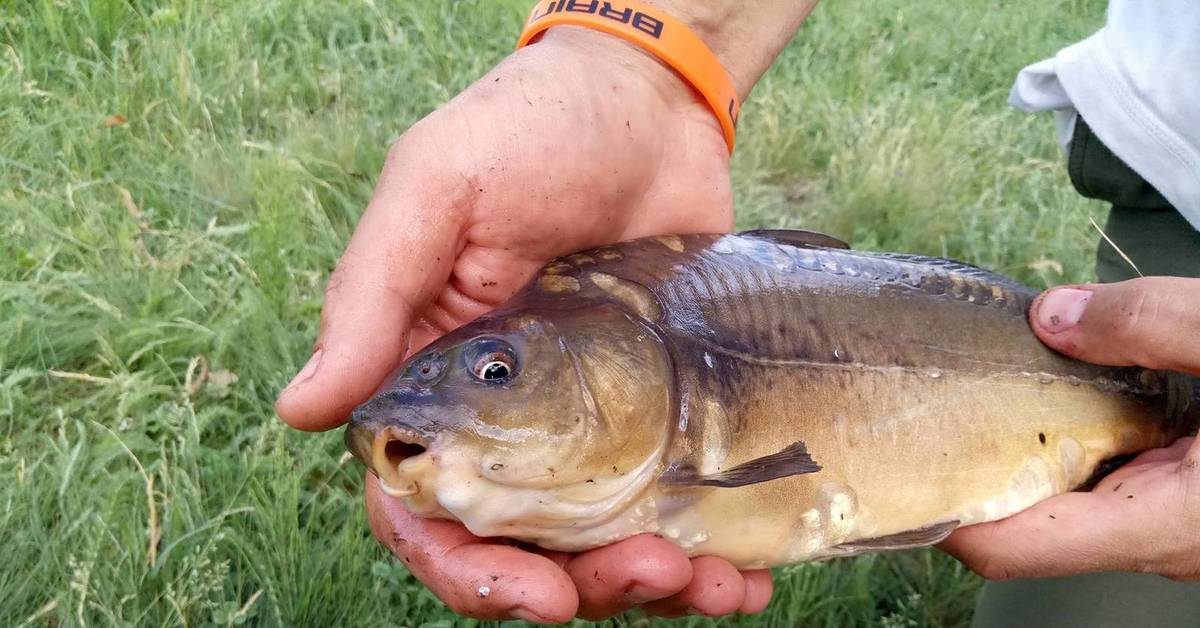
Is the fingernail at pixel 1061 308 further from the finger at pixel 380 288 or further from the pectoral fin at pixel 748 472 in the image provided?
the finger at pixel 380 288

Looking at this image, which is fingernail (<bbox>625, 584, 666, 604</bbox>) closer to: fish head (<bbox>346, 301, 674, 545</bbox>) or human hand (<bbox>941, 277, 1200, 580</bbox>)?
fish head (<bbox>346, 301, 674, 545</bbox>)

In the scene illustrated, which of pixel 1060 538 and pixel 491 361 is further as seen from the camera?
pixel 1060 538

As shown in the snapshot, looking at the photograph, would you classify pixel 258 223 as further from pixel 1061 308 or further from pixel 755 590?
pixel 1061 308

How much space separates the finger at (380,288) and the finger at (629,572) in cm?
61

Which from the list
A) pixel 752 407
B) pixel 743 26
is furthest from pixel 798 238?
pixel 743 26

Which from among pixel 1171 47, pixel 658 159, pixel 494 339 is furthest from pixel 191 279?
pixel 1171 47

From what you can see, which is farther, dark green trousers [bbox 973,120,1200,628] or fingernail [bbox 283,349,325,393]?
dark green trousers [bbox 973,120,1200,628]

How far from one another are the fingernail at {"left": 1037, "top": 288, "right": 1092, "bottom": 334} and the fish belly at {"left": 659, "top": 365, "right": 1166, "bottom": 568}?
0.46 ft

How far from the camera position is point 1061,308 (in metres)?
2.58

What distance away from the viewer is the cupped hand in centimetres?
208

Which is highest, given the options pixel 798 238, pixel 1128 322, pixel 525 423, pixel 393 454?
pixel 1128 322

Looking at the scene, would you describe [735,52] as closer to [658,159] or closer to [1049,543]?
[658,159]

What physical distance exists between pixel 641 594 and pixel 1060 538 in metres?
1.06

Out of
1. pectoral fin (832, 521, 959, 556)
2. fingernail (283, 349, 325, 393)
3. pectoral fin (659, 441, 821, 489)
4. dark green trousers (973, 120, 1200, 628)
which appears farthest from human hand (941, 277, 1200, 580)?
fingernail (283, 349, 325, 393)
